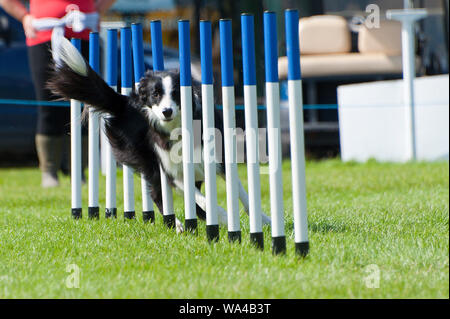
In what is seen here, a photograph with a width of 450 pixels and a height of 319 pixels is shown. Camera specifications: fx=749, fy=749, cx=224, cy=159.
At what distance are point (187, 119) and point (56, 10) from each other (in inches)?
107

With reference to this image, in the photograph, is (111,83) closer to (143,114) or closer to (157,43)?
(143,114)

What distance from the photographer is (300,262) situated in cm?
296

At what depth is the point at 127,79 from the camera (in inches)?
171

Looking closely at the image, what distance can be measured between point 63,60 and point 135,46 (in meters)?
0.43

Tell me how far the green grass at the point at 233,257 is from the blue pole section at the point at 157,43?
873mm

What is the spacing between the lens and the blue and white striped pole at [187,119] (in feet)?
11.1

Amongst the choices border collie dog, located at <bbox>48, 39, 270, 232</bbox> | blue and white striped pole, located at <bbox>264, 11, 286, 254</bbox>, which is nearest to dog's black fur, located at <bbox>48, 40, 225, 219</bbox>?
border collie dog, located at <bbox>48, 39, 270, 232</bbox>

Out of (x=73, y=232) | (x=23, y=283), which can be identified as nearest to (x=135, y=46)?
(x=73, y=232)

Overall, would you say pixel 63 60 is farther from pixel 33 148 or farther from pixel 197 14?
pixel 197 14

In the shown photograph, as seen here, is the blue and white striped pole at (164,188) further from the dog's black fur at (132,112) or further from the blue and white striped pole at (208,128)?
the blue and white striped pole at (208,128)

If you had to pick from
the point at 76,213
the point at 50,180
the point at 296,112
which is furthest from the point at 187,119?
the point at 50,180

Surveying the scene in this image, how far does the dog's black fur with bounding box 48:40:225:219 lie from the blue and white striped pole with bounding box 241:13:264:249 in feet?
2.85

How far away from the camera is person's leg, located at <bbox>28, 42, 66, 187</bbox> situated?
19.4 feet

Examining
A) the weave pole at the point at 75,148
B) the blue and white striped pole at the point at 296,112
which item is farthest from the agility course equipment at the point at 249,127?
the weave pole at the point at 75,148
